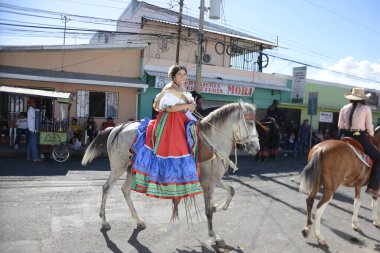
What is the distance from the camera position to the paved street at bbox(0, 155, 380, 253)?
448 cm

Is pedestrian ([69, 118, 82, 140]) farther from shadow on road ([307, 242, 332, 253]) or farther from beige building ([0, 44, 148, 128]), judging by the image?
shadow on road ([307, 242, 332, 253])

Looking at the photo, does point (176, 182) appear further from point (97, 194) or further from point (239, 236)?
point (97, 194)

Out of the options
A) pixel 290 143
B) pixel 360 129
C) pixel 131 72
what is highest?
pixel 131 72

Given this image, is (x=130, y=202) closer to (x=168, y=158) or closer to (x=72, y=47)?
(x=168, y=158)

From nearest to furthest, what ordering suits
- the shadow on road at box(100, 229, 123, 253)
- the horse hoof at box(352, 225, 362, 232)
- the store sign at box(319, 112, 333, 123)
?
the shadow on road at box(100, 229, 123, 253)
the horse hoof at box(352, 225, 362, 232)
the store sign at box(319, 112, 333, 123)

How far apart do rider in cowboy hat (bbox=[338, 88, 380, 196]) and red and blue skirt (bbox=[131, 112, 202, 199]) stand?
2904mm

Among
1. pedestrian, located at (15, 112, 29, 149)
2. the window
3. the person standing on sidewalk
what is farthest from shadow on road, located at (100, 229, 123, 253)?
the window

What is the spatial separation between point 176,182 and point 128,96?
12675 millimetres

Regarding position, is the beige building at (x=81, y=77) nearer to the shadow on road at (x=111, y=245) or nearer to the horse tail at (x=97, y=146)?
the horse tail at (x=97, y=146)

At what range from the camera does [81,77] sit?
575 inches

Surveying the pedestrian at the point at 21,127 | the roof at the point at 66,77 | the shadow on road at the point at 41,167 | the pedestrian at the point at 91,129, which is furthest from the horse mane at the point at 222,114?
the roof at the point at 66,77

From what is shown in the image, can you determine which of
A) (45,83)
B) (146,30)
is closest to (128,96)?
(45,83)

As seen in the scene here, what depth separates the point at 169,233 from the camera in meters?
4.97

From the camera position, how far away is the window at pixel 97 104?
15555 millimetres
